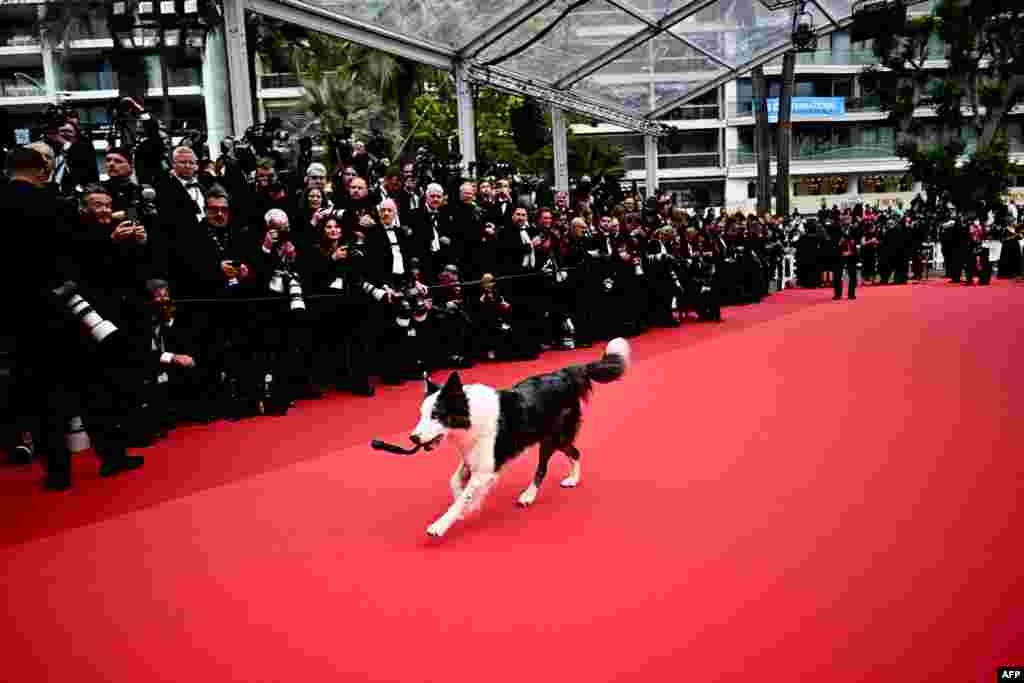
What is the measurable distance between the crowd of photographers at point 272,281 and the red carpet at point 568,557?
705mm

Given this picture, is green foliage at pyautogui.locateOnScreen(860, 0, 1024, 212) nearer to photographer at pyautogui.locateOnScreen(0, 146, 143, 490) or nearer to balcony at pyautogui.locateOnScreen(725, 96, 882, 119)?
balcony at pyautogui.locateOnScreen(725, 96, 882, 119)

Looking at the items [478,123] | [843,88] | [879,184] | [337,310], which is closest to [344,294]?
[337,310]

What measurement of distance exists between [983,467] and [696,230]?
30.0 feet

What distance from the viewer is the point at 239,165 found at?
→ 7.51 m

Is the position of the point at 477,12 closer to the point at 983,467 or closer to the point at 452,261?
the point at 452,261

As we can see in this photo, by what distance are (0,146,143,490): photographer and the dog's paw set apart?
285 cm

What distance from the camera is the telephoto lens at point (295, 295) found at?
686 cm

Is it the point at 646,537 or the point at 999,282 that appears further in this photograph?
the point at 999,282

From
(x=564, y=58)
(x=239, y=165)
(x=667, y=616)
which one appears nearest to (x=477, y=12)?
(x=564, y=58)

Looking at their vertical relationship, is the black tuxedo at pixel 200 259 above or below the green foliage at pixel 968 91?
below

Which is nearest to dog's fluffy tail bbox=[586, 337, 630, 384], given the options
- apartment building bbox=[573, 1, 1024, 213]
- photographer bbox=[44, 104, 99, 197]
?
photographer bbox=[44, 104, 99, 197]

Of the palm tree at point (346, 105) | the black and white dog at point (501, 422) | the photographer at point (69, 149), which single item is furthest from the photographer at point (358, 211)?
the palm tree at point (346, 105)

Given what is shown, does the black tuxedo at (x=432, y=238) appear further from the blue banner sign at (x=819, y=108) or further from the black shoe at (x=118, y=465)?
the blue banner sign at (x=819, y=108)

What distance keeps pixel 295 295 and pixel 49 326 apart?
2.42 metres
